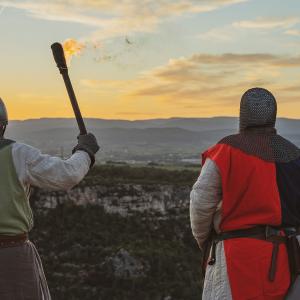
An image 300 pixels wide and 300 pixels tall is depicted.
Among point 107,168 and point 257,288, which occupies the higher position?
point 257,288

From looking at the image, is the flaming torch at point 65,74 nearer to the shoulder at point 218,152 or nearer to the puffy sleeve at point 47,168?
the puffy sleeve at point 47,168

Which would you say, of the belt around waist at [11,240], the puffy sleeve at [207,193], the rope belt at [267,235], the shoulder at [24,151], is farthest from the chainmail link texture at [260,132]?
the belt around waist at [11,240]

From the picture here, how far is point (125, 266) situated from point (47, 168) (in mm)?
43005

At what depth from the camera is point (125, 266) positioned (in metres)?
46.8

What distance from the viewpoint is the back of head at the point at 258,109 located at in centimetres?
474

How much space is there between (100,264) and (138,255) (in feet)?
9.94

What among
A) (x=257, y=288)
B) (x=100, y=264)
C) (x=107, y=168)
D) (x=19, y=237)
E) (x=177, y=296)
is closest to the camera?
(x=257, y=288)

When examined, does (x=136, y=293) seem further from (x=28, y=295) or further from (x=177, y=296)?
(x=28, y=295)

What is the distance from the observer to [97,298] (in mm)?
41875

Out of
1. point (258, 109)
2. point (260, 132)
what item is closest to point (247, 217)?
point (260, 132)

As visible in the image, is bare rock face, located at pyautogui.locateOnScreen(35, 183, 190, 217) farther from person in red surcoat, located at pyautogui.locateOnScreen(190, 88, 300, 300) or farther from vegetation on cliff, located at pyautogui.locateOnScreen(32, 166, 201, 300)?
person in red surcoat, located at pyautogui.locateOnScreen(190, 88, 300, 300)

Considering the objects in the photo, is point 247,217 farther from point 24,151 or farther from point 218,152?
point 24,151

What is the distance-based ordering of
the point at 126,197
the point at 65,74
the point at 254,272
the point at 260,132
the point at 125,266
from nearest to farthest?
the point at 254,272
the point at 260,132
the point at 65,74
the point at 125,266
the point at 126,197

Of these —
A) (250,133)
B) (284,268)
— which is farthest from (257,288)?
(250,133)
